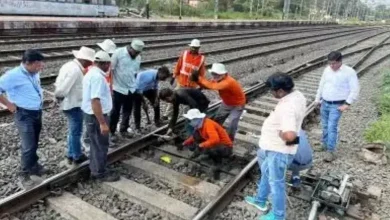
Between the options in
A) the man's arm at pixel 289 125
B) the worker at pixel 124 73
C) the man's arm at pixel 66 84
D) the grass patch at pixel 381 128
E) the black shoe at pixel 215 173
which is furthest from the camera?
the grass patch at pixel 381 128

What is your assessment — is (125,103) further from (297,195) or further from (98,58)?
(297,195)

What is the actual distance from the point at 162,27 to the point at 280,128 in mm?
27663

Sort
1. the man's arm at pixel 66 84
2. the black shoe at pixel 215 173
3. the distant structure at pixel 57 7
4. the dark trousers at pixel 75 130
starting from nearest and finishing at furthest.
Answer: the man's arm at pixel 66 84 → the dark trousers at pixel 75 130 → the black shoe at pixel 215 173 → the distant structure at pixel 57 7

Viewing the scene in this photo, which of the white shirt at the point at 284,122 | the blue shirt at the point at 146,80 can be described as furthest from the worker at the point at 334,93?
the blue shirt at the point at 146,80

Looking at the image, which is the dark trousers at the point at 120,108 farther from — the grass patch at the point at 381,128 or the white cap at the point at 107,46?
the grass patch at the point at 381,128

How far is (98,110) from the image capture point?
5.19 metres

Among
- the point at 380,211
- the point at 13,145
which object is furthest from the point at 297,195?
the point at 13,145

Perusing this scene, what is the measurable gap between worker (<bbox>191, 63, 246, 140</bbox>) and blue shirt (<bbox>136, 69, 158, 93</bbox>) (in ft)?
3.33

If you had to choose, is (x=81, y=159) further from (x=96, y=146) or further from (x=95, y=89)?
(x=95, y=89)

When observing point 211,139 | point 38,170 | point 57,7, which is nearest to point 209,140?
point 211,139

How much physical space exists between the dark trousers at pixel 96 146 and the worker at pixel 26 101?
0.69 meters

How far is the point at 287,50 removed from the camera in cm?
2283

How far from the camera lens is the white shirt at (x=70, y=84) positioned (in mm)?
5570

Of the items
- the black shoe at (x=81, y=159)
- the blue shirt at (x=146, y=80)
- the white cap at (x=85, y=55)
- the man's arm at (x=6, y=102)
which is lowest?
the black shoe at (x=81, y=159)
